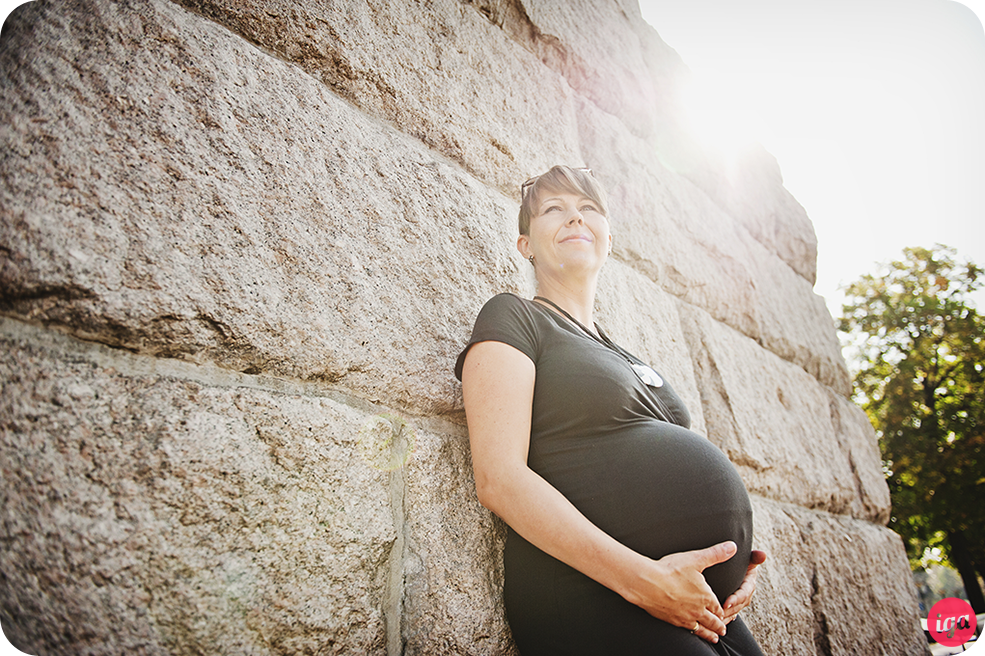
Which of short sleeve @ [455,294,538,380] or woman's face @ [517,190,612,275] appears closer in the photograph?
short sleeve @ [455,294,538,380]

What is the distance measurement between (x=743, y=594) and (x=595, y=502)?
406mm

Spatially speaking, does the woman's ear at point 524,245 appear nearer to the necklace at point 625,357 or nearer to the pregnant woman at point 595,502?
the necklace at point 625,357

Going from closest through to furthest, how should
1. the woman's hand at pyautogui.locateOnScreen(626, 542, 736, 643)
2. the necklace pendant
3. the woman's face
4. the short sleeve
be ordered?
the woman's hand at pyautogui.locateOnScreen(626, 542, 736, 643) < the short sleeve < the necklace pendant < the woman's face

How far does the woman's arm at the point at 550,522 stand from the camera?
89 cm

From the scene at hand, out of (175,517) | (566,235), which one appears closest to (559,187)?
(566,235)

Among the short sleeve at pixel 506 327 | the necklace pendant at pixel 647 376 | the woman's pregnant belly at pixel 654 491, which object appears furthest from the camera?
the necklace pendant at pixel 647 376

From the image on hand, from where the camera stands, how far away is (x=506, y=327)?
3.68 feet

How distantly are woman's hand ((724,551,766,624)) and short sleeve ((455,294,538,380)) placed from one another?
24.7 inches

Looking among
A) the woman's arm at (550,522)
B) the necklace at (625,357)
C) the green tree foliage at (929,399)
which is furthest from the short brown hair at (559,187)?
the green tree foliage at (929,399)

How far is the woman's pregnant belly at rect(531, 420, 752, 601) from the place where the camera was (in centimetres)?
99

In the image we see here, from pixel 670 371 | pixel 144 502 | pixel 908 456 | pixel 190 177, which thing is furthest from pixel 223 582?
pixel 908 456

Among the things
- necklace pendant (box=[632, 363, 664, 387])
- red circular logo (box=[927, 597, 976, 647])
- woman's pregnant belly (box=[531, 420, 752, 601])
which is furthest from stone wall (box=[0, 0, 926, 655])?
red circular logo (box=[927, 597, 976, 647])

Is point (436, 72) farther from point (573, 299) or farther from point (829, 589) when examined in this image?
point (829, 589)

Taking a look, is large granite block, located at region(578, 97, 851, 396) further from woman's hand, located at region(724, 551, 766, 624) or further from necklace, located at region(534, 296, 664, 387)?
woman's hand, located at region(724, 551, 766, 624)
